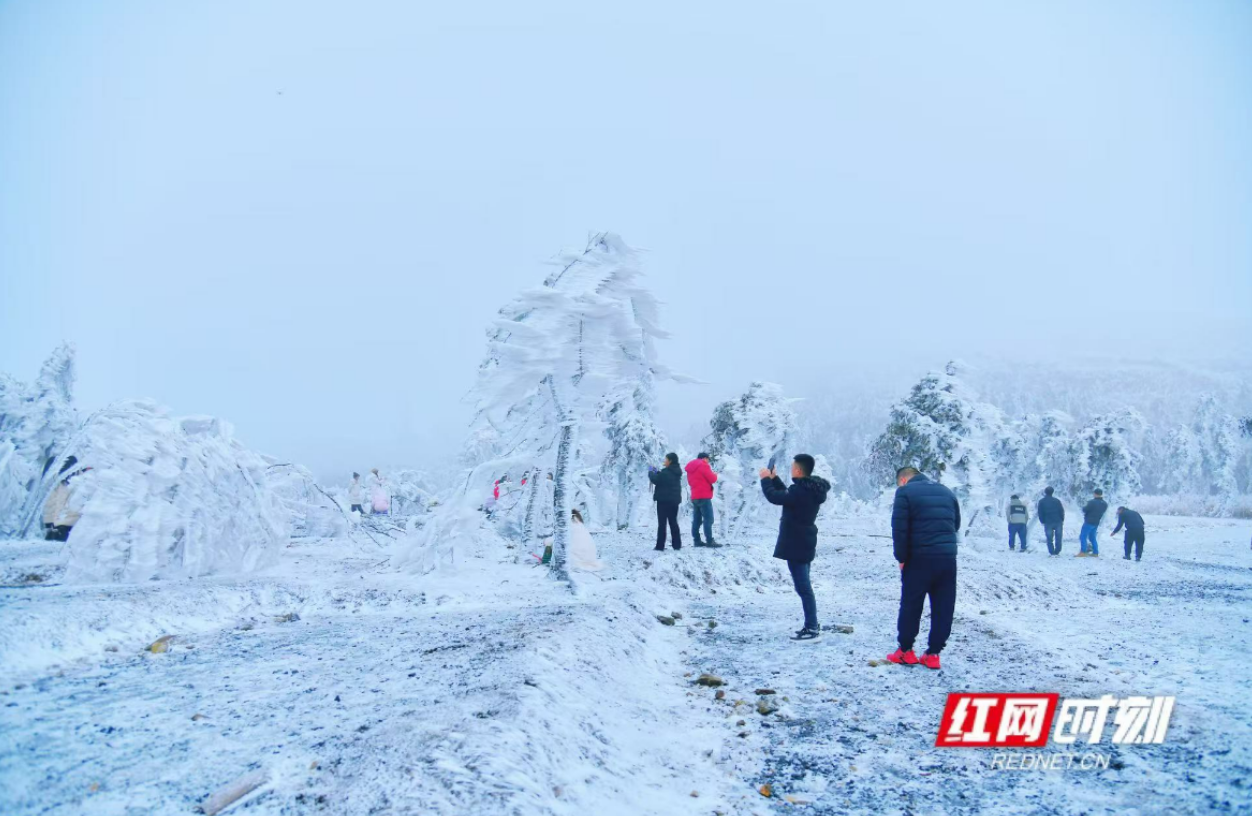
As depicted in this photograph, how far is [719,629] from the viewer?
9008 mm

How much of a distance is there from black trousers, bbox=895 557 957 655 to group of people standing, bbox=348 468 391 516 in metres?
20.8

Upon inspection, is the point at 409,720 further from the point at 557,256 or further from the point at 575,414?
the point at 557,256

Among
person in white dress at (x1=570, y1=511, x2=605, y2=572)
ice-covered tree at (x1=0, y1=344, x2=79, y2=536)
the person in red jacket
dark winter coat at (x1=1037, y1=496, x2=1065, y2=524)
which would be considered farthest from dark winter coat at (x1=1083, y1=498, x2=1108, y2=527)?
ice-covered tree at (x1=0, y1=344, x2=79, y2=536)

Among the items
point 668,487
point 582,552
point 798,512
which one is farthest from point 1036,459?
point 798,512

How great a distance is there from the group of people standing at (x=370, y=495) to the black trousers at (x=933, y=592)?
818 inches

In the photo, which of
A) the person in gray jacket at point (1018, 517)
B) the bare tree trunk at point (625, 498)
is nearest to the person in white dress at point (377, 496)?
the bare tree trunk at point (625, 498)

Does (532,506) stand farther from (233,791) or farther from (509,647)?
(233,791)


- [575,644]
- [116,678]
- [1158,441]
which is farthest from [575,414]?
[1158,441]

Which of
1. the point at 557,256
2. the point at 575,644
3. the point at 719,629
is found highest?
the point at 557,256

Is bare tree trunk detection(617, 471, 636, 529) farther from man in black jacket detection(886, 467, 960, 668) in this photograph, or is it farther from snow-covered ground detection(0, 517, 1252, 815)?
man in black jacket detection(886, 467, 960, 668)

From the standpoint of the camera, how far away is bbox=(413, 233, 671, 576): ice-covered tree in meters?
10.9

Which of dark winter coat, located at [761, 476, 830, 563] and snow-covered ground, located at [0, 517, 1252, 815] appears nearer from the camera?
snow-covered ground, located at [0, 517, 1252, 815]

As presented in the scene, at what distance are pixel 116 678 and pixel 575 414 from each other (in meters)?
7.30

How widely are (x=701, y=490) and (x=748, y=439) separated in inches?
254
